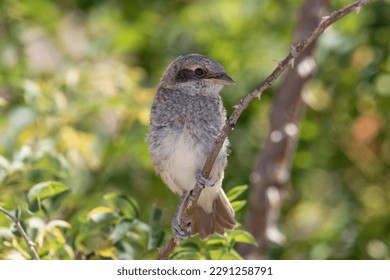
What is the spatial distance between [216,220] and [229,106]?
2.28 metres

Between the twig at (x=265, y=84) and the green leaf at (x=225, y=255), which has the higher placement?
the twig at (x=265, y=84)

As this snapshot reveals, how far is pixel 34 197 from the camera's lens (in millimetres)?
3754

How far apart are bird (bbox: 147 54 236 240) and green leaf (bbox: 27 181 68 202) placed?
0.57 meters

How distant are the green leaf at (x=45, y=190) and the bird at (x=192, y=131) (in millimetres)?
569

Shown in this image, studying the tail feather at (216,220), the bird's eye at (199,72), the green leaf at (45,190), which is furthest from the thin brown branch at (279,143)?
the green leaf at (45,190)

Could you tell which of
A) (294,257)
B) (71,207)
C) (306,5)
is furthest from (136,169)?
(306,5)

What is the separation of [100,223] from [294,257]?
2.09 meters

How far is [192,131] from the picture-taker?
13.2ft

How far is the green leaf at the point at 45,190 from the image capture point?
12.1 feet

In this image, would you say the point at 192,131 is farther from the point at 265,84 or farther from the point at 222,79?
the point at 265,84

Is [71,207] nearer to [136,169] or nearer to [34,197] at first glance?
[136,169]

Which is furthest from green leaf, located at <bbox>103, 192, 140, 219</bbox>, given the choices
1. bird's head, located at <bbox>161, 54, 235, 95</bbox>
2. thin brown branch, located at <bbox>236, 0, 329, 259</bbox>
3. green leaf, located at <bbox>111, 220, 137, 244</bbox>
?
thin brown branch, located at <bbox>236, 0, 329, 259</bbox>

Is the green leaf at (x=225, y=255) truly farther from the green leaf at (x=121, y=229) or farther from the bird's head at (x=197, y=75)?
the bird's head at (x=197, y=75)

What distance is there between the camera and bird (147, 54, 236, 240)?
13.1 ft
